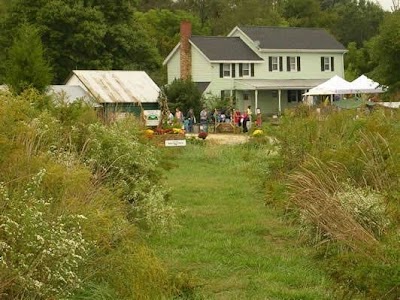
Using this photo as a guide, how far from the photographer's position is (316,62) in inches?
2260

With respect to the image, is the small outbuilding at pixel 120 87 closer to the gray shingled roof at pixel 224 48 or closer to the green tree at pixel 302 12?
the gray shingled roof at pixel 224 48

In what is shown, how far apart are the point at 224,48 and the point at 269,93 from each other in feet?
Result: 14.2

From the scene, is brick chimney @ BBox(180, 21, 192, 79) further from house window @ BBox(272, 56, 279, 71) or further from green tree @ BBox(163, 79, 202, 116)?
green tree @ BBox(163, 79, 202, 116)

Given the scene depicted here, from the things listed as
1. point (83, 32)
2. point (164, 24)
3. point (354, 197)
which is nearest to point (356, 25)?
point (164, 24)

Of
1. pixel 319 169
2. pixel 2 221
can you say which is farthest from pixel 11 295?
pixel 319 169

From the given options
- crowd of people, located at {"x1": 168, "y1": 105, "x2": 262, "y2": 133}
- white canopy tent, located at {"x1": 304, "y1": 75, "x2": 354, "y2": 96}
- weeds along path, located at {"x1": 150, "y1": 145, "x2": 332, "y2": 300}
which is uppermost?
white canopy tent, located at {"x1": 304, "y1": 75, "x2": 354, "y2": 96}

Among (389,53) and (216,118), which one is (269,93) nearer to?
(216,118)

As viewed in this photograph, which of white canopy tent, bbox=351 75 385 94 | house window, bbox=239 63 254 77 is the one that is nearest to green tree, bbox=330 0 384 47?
house window, bbox=239 63 254 77

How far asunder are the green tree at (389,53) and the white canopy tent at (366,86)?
119 inches

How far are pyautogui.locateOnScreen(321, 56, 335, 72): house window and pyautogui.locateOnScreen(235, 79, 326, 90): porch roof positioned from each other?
2.22 meters

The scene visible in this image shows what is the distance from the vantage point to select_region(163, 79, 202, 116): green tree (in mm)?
44594

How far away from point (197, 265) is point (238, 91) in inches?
1699

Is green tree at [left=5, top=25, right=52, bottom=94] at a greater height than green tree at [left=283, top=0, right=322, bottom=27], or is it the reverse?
green tree at [left=283, top=0, right=322, bottom=27]

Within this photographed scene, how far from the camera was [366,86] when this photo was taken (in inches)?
1588
